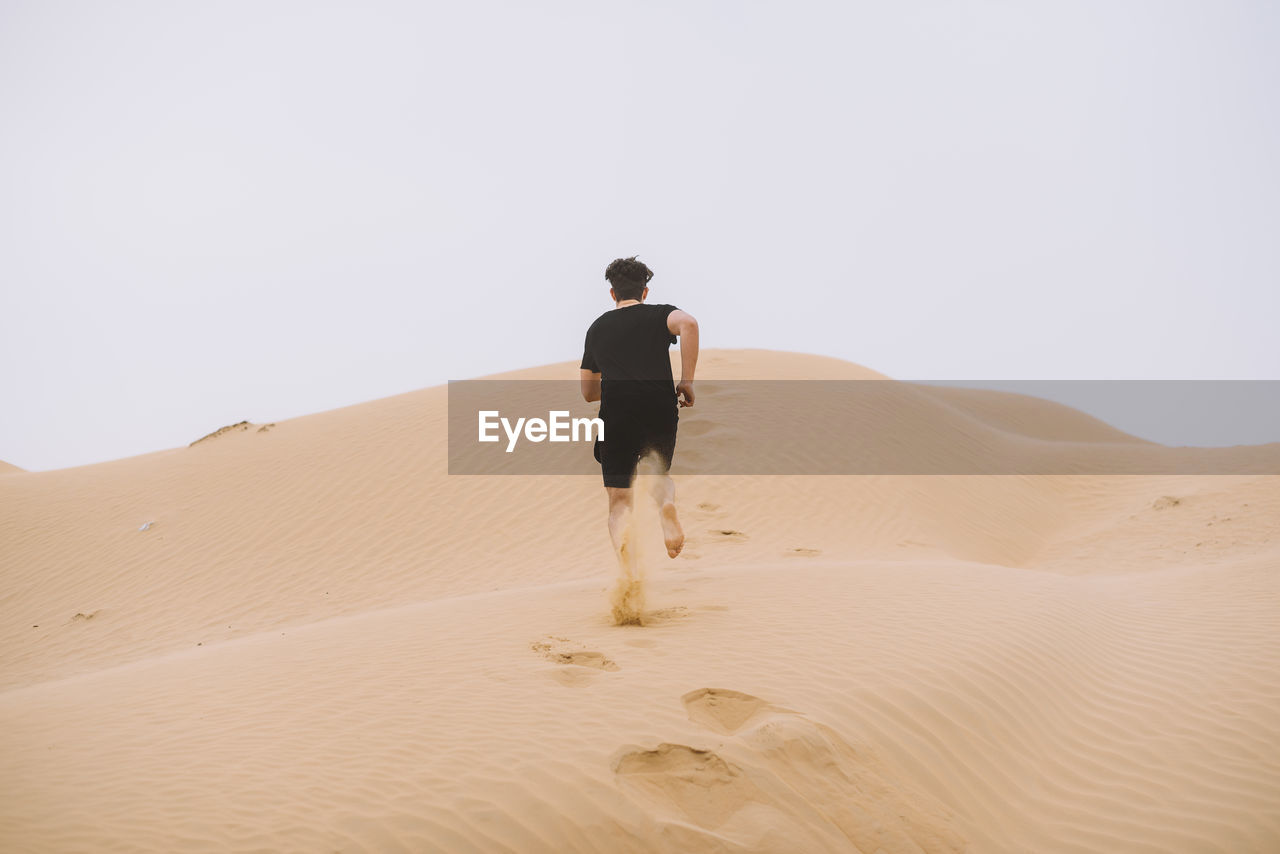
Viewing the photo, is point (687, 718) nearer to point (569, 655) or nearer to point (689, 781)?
point (689, 781)

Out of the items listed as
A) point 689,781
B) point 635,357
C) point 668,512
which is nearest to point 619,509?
point 668,512

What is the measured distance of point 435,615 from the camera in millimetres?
7004

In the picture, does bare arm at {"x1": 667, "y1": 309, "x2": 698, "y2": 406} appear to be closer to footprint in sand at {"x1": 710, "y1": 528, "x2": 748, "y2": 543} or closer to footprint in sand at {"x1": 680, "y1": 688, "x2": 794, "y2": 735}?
footprint in sand at {"x1": 680, "y1": 688, "x2": 794, "y2": 735}

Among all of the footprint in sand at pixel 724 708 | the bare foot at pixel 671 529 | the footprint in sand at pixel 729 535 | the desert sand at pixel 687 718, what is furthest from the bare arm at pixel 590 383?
the footprint in sand at pixel 729 535

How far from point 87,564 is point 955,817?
45.0 ft

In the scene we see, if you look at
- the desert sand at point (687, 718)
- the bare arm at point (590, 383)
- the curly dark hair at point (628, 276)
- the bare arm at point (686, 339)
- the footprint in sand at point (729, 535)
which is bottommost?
the footprint in sand at point (729, 535)

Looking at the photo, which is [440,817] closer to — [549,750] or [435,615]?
[549,750]

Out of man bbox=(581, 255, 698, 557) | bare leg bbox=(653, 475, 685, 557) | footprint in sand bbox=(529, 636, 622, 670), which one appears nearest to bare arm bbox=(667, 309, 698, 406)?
man bbox=(581, 255, 698, 557)

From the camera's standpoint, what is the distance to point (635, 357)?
5.70 meters

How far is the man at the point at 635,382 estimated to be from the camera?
223 inches

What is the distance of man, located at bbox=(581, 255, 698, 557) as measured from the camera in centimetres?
568

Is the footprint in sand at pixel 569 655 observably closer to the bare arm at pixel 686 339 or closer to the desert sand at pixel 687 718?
the desert sand at pixel 687 718

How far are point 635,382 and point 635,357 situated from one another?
16 centimetres

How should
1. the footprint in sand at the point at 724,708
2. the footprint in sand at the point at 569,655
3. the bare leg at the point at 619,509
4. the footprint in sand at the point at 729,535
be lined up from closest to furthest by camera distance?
the footprint in sand at the point at 724,708, the footprint in sand at the point at 569,655, the bare leg at the point at 619,509, the footprint in sand at the point at 729,535
